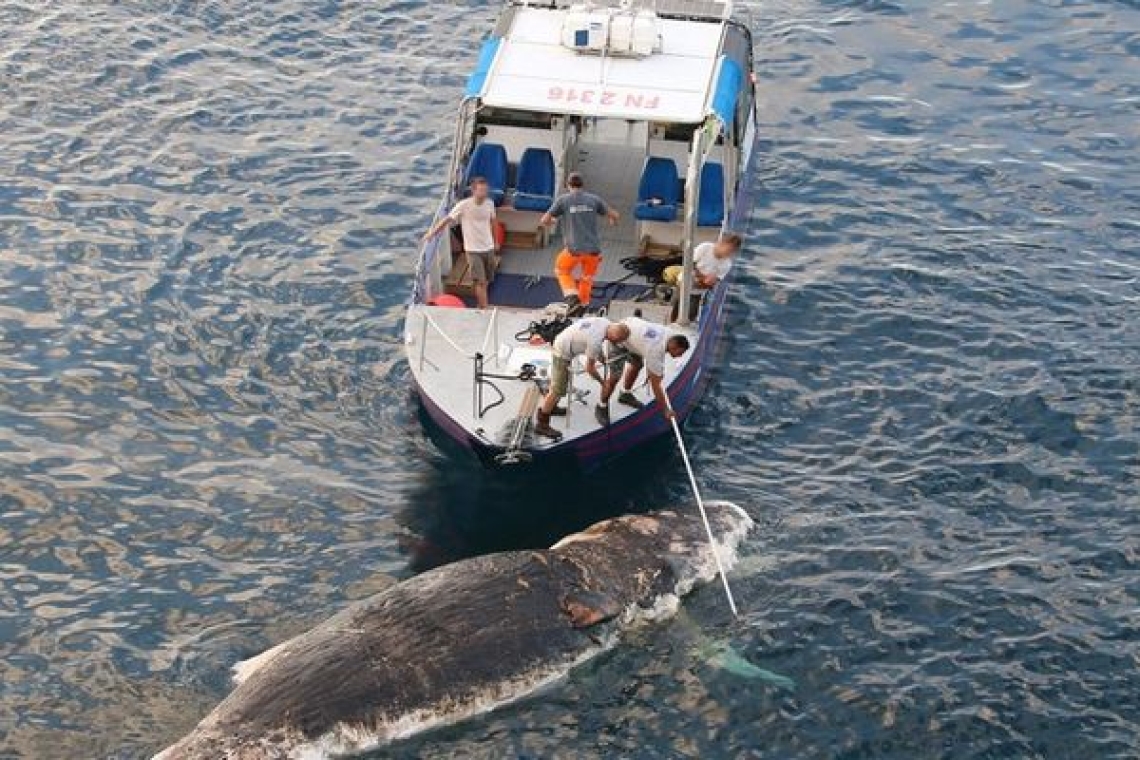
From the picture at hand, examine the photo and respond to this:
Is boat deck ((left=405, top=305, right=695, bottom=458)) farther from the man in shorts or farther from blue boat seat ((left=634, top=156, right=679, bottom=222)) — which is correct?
blue boat seat ((left=634, top=156, right=679, bottom=222))

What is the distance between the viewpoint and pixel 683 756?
65.8ft

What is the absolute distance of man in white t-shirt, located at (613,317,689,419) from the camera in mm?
24172

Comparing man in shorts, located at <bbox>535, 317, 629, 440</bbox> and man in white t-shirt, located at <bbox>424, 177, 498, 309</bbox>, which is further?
man in white t-shirt, located at <bbox>424, 177, 498, 309</bbox>

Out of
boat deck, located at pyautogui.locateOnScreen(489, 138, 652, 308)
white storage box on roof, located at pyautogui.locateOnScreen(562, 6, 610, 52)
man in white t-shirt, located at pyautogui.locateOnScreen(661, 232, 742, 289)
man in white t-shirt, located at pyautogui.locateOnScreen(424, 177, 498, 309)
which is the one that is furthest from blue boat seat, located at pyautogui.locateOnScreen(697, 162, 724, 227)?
man in white t-shirt, located at pyautogui.locateOnScreen(424, 177, 498, 309)

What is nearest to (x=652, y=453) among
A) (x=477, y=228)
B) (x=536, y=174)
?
(x=477, y=228)

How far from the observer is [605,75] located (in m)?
27.8

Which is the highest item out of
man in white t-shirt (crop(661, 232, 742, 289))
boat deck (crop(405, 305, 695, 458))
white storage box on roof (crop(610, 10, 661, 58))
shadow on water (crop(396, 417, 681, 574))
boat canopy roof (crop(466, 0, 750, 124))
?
white storage box on roof (crop(610, 10, 661, 58))

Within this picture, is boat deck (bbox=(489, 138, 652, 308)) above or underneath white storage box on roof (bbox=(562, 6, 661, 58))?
underneath

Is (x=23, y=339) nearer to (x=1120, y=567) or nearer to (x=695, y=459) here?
(x=695, y=459)

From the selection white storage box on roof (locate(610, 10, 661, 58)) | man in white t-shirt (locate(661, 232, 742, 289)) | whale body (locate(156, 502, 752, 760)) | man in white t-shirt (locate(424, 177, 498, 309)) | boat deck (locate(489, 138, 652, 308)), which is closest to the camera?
whale body (locate(156, 502, 752, 760))

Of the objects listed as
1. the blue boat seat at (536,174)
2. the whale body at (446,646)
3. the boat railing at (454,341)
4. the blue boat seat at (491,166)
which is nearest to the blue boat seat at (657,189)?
the blue boat seat at (536,174)

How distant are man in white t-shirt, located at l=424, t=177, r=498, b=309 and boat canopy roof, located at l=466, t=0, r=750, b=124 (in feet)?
5.05

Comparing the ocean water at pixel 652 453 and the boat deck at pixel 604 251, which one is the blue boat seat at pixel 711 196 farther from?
the ocean water at pixel 652 453

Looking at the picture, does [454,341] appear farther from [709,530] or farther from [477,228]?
[709,530]
